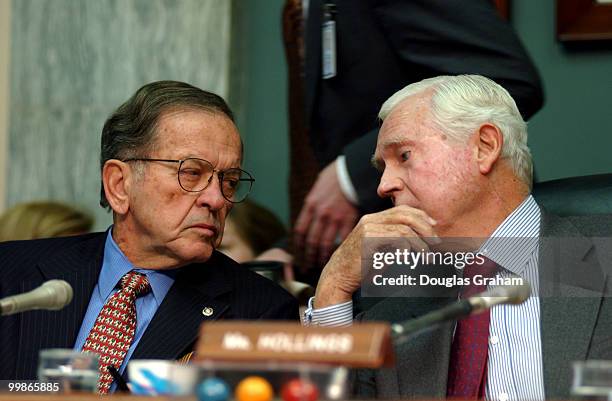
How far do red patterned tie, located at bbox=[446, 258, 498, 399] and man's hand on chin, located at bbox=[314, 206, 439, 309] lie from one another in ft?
0.74

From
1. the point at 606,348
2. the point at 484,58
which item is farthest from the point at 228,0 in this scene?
the point at 606,348

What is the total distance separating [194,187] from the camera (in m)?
3.46

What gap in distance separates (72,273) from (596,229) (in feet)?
4.46

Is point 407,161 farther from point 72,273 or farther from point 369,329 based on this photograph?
point 369,329

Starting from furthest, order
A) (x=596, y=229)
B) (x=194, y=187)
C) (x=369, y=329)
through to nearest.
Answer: (x=194, y=187) < (x=596, y=229) < (x=369, y=329)

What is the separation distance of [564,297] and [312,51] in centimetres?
142

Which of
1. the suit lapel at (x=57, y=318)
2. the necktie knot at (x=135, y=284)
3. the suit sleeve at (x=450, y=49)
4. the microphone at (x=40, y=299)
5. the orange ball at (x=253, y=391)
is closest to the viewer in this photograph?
the orange ball at (x=253, y=391)

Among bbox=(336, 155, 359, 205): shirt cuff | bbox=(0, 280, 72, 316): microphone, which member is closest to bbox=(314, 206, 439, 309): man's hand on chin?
bbox=(336, 155, 359, 205): shirt cuff

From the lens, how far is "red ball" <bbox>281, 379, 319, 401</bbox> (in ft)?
6.86

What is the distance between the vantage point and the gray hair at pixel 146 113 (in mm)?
3576

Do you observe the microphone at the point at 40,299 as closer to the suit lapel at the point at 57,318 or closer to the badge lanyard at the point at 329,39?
the suit lapel at the point at 57,318

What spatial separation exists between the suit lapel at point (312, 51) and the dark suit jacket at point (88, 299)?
2.35ft

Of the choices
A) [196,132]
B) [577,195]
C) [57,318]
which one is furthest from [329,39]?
[57,318]

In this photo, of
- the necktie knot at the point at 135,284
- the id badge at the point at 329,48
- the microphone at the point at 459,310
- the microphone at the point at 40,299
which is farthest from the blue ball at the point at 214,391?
the id badge at the point at 329,48
